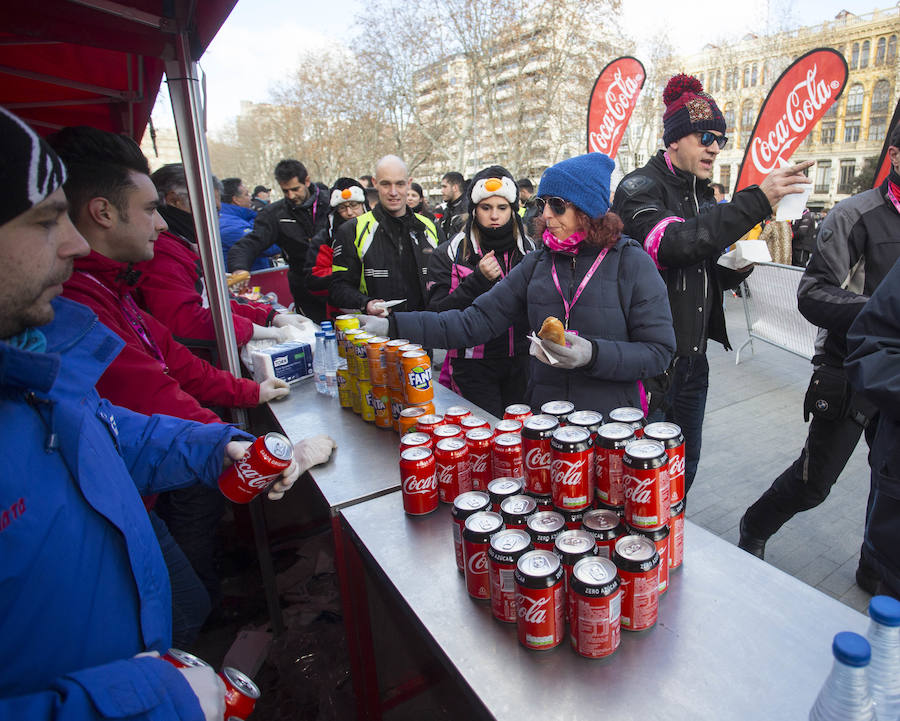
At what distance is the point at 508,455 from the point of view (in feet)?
5.31

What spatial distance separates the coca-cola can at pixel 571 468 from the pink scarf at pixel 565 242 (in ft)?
3.50

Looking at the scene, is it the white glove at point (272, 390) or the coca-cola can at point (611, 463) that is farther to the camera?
the white glove at point (272, 390)

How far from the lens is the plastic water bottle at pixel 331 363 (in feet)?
9.59

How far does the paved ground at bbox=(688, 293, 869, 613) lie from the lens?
10.2ft

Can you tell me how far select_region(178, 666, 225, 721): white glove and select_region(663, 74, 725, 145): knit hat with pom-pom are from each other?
2907 millimetres

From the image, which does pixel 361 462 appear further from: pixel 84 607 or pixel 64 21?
pixel 64 21

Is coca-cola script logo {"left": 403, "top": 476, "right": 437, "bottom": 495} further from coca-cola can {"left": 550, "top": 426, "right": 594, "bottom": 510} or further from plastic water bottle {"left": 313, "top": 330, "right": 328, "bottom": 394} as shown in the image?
plastic water bottle {"left": 313, "top": 330, "right": 328, "bottom": 394}

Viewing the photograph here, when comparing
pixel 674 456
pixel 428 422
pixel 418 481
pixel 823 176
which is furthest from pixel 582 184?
pixel 823 176

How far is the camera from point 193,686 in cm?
109

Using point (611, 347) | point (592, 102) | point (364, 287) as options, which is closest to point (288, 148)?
point (592, 102)

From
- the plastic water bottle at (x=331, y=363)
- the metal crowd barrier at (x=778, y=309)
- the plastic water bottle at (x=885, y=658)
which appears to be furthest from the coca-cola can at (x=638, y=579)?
the metal crowd barrier at (x=778, y=309)

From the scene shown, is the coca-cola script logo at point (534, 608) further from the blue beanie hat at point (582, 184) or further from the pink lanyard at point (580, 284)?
the blue beanie hat at point (582, 184)

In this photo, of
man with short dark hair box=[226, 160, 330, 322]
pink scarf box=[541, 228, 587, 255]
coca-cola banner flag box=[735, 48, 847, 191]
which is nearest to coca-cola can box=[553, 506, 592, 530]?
pink scarf box=[541, 228, 587, 255]

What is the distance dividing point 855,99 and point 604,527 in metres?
50.7
